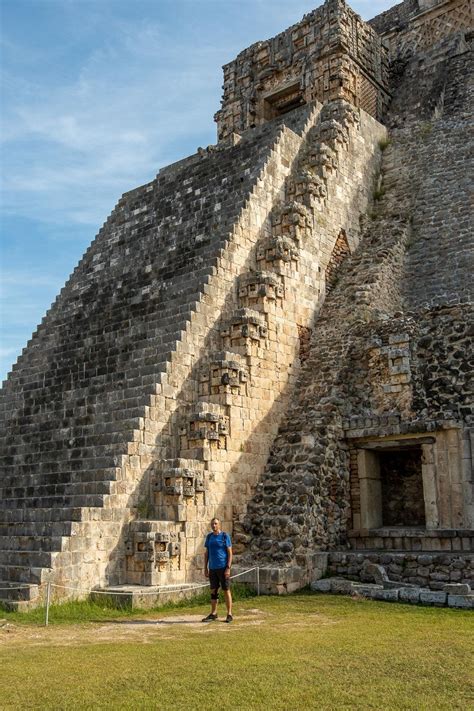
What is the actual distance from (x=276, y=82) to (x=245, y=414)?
46.0 feet

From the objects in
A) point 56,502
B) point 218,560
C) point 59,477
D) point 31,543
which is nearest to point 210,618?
point 218,560

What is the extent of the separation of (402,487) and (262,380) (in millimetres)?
3639

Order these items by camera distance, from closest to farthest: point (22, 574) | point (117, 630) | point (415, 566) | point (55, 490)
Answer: point (117, 630)
point (22, 574)
point (415, 566)
point (55, 490)

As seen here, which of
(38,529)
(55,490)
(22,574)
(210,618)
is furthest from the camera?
(55,490)

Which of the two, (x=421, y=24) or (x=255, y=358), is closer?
(x=255, y=358)

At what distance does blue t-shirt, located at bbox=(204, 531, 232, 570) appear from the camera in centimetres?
1066

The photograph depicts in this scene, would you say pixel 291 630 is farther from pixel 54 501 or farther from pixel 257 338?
pixel 257 338

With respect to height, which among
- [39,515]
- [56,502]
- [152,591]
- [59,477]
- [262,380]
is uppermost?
[262,380]

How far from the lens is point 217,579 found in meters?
10.6

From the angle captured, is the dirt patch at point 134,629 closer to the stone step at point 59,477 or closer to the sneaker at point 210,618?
the sneaker at point 210,618

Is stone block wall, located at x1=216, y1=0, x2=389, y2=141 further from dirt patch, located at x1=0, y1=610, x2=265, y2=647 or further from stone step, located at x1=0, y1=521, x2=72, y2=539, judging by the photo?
dirt patch, located at x1=0, y1=610, x2=265, y2=647

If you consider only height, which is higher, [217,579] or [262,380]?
[262,380]

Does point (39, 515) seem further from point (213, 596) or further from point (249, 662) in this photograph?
point (249, 662)

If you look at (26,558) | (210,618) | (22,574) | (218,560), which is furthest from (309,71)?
(210,618)
